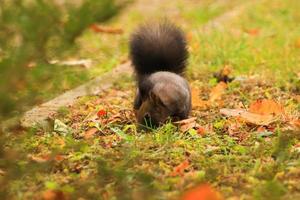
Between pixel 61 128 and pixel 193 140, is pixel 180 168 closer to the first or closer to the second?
pixel 193 140

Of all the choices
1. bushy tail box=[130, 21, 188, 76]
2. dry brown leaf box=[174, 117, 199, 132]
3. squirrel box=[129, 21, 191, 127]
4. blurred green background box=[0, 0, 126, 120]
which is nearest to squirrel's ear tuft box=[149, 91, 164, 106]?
squirrel box=[129, 21, 191, 127]

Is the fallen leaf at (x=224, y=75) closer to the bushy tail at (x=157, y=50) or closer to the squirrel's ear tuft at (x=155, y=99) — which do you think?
the bushy tail at (x=157, y=50)

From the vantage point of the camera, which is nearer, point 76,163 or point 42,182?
point 42,182

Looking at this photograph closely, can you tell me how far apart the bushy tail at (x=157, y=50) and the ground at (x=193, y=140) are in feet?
1.04

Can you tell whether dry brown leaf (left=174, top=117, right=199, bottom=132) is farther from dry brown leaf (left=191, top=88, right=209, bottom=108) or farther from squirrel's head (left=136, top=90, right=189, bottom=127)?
dry brown leaf (left=191, top=88, right=209, bottom=108)

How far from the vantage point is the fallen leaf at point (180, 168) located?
358cm

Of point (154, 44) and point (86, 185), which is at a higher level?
point (154, 44)

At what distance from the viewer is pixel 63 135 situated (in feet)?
14.4

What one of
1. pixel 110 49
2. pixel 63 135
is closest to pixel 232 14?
pixel 110 49

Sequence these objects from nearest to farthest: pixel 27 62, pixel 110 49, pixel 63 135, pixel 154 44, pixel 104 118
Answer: pixel 27 62
pixel 63 135
pixel 104 118
pixel 154 44
pixel 110 49

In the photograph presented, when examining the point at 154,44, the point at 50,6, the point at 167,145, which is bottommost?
the point at 167,145

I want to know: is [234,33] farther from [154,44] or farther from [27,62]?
[27,62]

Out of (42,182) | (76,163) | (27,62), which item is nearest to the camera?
(27,62)

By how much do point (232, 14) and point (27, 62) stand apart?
6826 mm
